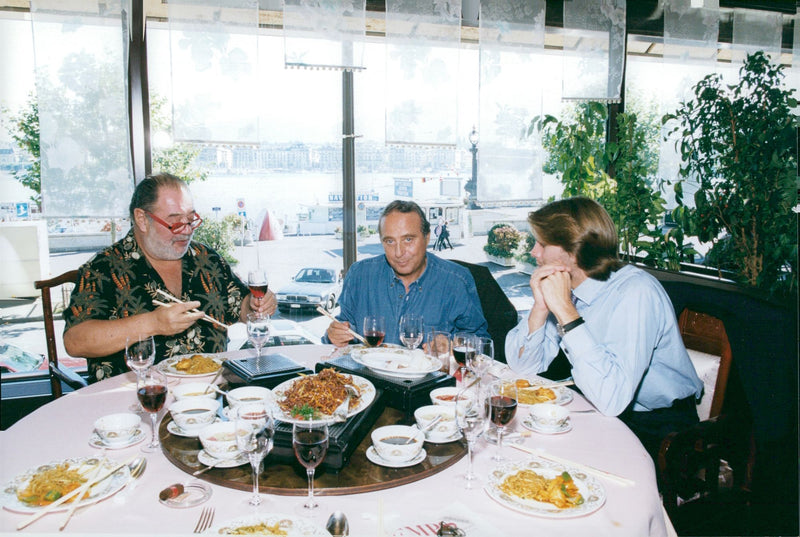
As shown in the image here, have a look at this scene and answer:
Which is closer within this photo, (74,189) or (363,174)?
(74,189)

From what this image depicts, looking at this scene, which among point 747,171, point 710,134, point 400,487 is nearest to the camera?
point 400,487

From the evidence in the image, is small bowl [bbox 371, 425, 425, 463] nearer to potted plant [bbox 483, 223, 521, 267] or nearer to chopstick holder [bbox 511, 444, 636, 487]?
chopstick holder [bbox 511, 444, 636, 487]

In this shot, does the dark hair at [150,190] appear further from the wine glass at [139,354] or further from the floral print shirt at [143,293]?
the wine glass at [139,354]

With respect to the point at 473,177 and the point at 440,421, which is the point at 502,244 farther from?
the point at 440,421

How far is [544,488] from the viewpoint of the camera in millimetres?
1329

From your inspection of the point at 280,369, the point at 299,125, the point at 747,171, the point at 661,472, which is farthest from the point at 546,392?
A: the point at 299,125

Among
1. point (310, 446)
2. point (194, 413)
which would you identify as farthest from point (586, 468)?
point (194, 413)

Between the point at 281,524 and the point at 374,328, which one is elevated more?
the point at 374,328

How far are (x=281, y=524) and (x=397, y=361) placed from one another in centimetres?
93

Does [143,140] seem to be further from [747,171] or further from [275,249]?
[747,171]

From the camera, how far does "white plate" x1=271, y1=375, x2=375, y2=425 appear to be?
60.4 inches

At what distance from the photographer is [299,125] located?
3869mm

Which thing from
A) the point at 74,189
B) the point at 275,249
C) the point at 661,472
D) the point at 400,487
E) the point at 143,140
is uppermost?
the point at 143,140

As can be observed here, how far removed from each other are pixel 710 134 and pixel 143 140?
11.5 feet
